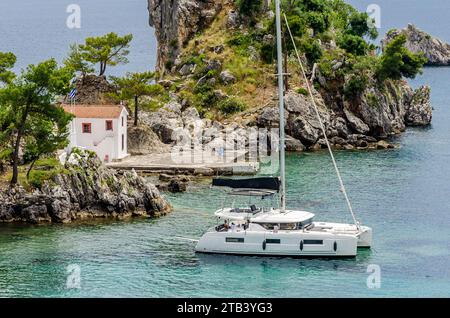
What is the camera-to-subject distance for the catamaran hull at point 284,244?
203ft

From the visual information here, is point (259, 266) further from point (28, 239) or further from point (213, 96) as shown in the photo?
point (213, 96)

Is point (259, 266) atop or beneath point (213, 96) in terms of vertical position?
beneath

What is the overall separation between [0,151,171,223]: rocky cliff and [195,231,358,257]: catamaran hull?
13815 mm

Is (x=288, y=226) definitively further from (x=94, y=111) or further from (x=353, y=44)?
(x=353, y=44)

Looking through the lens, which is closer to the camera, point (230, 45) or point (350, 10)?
point (230, 45)

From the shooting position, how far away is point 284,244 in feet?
204

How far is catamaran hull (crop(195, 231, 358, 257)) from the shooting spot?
203ft

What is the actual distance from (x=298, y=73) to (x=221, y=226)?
208 ft

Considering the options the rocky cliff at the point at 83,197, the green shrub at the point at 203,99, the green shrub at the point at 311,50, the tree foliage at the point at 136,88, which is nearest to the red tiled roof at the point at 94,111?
the tree foliage at the point at 136,88

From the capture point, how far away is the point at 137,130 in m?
104

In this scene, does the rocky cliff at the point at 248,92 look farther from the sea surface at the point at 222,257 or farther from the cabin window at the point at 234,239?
the cabin window at the point at 234,239

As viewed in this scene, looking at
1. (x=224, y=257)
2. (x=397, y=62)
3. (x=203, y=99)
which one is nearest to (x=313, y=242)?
(x=224, y=257)
